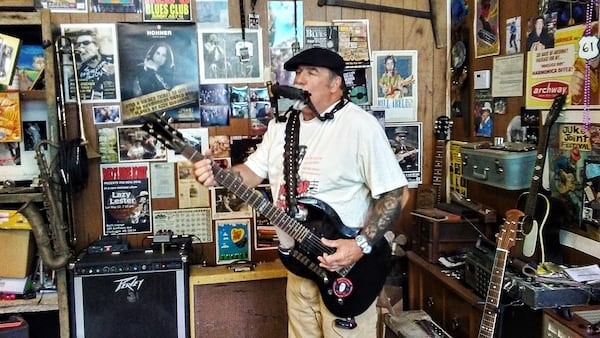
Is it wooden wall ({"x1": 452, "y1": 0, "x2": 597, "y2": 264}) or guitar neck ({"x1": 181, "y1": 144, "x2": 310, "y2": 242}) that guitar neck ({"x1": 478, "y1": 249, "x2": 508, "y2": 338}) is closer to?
wooden wall ({"x1": 452, "y1": 0, "x2": 597, "y2": 264})

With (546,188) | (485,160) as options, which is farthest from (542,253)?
(485,160)

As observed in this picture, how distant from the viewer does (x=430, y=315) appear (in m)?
2.81

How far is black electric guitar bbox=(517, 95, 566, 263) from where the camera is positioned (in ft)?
7.25

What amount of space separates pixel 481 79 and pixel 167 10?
1.62 m

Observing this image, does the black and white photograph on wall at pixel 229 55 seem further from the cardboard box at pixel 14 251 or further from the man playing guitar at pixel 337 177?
the cardboard box at pixel 14 251

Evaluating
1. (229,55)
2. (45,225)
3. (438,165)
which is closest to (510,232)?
(438,165)

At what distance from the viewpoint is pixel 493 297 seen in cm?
207

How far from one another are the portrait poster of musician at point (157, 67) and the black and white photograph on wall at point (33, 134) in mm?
416

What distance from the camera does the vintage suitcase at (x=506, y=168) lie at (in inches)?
93.1

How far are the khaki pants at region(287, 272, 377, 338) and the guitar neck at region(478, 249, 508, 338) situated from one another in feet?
1.32

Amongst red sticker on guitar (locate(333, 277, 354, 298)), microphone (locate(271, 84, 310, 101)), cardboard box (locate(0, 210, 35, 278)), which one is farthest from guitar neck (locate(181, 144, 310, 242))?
→ cardboard box (locate(0, 210, 35, 278))

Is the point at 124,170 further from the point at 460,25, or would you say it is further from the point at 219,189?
the point at 460,25

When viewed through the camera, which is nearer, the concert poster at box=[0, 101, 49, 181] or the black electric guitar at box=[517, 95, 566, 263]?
the black electric guitar at box=[517, 95, 566, 263]

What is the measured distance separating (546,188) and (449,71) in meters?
1.11
